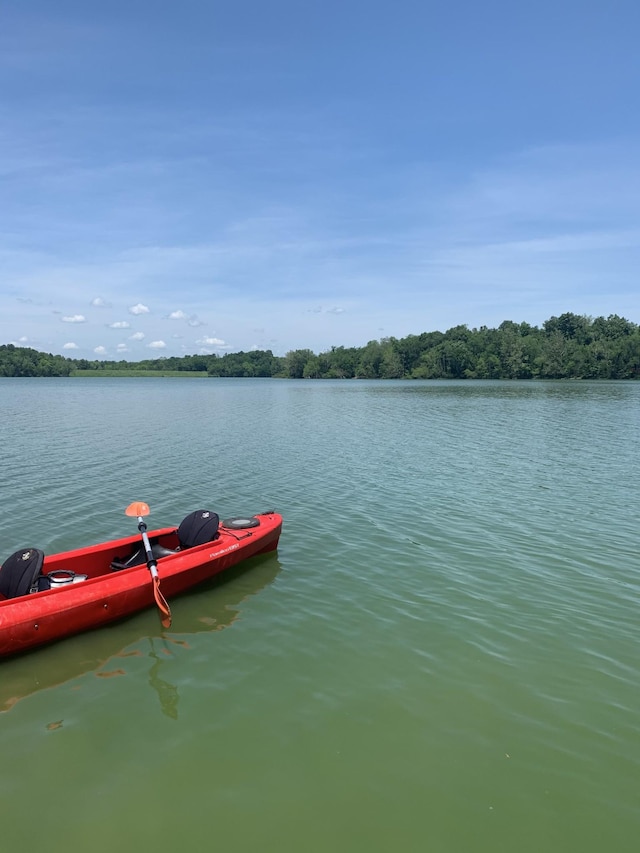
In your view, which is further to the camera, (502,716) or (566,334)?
(566,334)

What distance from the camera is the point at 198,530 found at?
10.6 metres

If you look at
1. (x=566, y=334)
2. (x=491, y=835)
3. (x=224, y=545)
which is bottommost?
(x=491, y=835)

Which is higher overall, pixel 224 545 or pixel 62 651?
pixel 224 545

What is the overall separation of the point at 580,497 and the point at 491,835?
1236 cm

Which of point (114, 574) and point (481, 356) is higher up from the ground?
point (481, 356)

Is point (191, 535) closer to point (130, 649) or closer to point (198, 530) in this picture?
point (198, 530)

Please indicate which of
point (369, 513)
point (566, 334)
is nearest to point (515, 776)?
point (369, 513)

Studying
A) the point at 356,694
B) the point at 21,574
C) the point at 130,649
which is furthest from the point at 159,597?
→ the point at 356,694

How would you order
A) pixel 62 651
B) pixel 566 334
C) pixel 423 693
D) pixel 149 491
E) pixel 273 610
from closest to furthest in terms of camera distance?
pixel 423 693 → pixel 62 651 → pixel 273 610 → pixel 149 491 → pixel 566 334

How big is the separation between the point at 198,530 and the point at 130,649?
2.97 meters

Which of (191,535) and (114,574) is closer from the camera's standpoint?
(114,574)

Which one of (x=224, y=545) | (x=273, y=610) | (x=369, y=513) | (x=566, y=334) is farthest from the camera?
(x=566, y=334)

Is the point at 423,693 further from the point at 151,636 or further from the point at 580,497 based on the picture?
the point at 580,497

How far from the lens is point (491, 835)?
4730 millimetres
